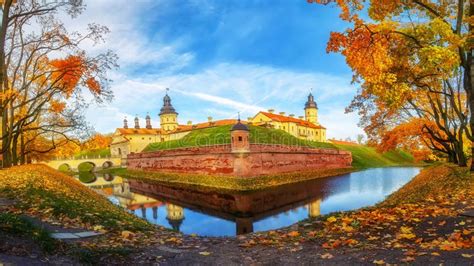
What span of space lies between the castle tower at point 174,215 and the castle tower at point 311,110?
68885 mm

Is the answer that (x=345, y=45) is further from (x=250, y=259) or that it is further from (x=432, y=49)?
(x=250, y=259)

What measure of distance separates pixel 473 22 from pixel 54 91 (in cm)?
1825

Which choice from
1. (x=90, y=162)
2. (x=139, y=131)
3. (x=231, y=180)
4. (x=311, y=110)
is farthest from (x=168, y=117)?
(x=231, y=180)

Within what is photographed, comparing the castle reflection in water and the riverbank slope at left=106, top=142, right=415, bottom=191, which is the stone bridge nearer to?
the riverbank slope at left=106, top=142, right=415, bottom=191

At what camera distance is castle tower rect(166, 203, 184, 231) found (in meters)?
17.2

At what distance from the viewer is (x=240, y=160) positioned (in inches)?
1163

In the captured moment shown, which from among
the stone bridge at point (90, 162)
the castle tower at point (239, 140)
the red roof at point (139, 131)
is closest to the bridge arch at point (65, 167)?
the stone bridge at point (90, 162)

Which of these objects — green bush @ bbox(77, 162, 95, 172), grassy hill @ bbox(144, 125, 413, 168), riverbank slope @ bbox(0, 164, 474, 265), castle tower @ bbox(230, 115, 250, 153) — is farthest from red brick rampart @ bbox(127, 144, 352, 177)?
green bush @ bbox(77, 162, 95, 172)

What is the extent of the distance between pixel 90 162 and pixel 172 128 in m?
22.2

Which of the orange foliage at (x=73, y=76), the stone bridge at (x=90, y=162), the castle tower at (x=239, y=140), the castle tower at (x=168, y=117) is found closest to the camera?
the orange foliage at (x=73, y=76)

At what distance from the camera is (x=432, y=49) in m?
8.70

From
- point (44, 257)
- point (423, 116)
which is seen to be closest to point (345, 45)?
point (44, 257)

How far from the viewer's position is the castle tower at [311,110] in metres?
86.9

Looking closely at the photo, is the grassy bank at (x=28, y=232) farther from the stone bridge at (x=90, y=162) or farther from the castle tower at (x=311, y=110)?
the castle tower at (x=311, y=110)
